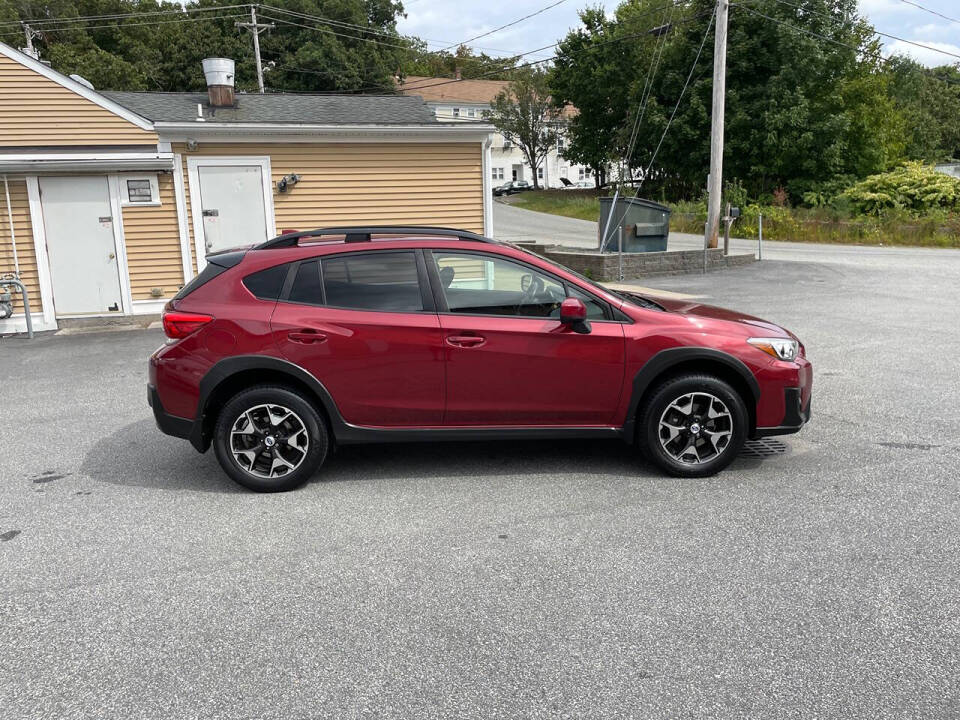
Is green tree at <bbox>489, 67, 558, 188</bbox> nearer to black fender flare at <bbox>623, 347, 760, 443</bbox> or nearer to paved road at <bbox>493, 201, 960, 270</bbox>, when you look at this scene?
paved road at <bbox>493, 201, 960, 270</bbox>

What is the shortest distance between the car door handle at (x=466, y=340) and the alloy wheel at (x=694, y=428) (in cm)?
128

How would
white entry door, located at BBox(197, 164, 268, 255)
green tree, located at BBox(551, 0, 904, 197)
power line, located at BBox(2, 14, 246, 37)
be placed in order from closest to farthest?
1. white entry door, located at BBox(197, 164, 268, 255)
2. green tree, located at BBox(551, 0, 904, 197)
3. power line, located at BBox(2, 14, 246, 37)

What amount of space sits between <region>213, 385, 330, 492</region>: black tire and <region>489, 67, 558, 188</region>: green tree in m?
59.2

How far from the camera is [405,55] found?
189 feet

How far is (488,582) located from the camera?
3.87 m

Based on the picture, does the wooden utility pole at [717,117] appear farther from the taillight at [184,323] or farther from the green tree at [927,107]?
the green tree at [927,107]

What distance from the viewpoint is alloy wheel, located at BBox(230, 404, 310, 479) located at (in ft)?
16.8

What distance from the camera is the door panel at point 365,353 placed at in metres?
5.12

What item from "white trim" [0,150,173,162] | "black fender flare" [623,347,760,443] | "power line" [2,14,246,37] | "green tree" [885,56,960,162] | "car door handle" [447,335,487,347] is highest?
"power line" [2,14,246,37]

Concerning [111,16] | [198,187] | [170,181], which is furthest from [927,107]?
[170,181]

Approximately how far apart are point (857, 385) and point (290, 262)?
5651 mm

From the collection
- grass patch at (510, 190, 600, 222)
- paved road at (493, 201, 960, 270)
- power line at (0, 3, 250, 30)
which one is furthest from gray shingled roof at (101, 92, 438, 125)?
power line at (0, 3, 250, 30)

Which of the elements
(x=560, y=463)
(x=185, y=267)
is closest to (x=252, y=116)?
(x=185, y=267)

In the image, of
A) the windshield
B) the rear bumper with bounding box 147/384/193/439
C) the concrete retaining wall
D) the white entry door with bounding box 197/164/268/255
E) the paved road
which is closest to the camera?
the rear bumper with bounding box 147/384/193/439
